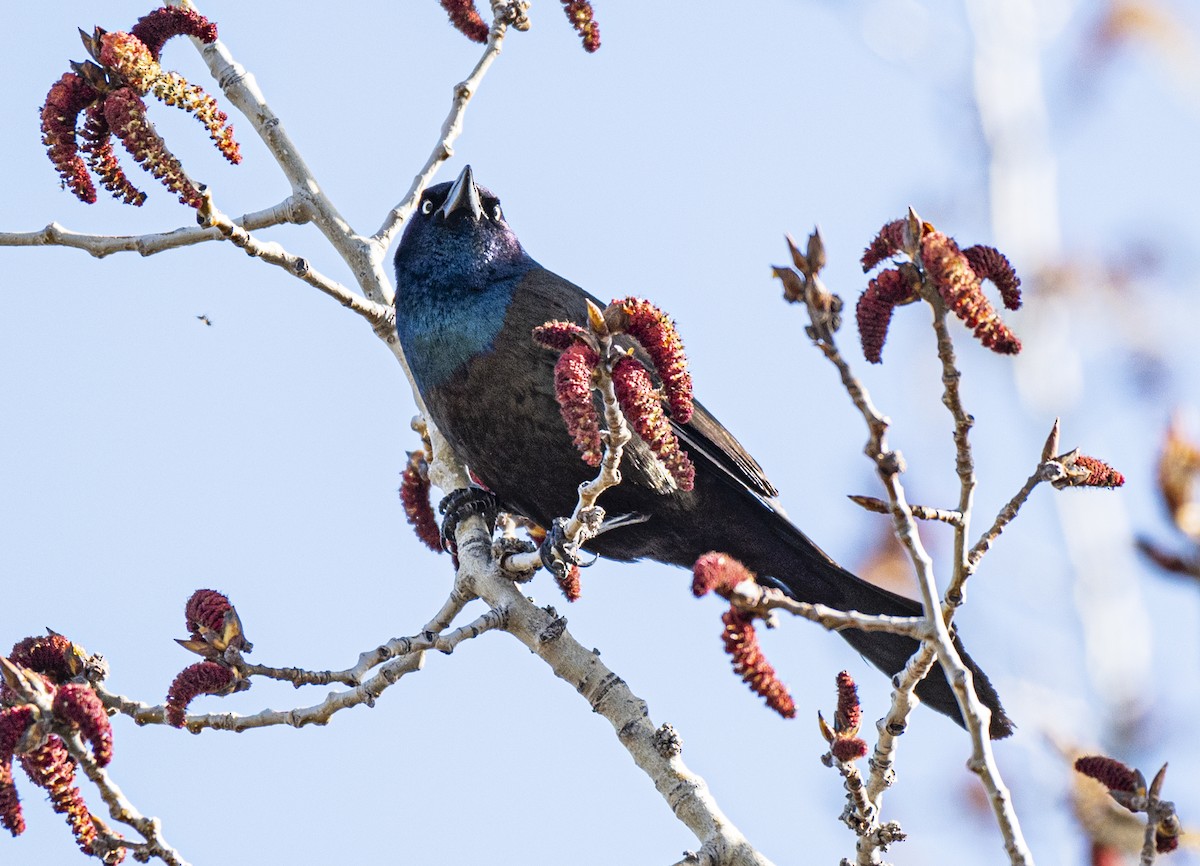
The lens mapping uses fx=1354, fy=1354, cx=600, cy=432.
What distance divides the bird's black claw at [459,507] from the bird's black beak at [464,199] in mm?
1105

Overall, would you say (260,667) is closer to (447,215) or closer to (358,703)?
(358,703)

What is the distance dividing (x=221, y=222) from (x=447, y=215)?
1573 millimetres

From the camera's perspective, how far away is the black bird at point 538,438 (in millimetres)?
4328

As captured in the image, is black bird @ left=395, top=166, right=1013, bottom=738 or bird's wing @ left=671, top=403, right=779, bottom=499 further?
bird's wing @ left=671, top=403, right=779, bottom=499

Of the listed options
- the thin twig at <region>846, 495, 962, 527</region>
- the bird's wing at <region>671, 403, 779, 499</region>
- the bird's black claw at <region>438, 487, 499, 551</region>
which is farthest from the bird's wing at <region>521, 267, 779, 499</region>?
the thin twig at <region>846, 495, 962, 527</region>

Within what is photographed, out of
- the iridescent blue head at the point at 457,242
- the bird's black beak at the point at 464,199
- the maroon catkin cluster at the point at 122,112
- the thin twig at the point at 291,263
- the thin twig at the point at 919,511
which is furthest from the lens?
the bird's black beak at the point at 464,199

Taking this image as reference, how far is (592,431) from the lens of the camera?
94.3 inches

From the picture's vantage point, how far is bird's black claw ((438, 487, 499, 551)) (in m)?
4.32

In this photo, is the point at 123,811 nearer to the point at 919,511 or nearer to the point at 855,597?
the point at 919,511

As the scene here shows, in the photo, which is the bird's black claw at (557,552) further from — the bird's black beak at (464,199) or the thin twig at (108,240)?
the bird's black beak at (464,199)

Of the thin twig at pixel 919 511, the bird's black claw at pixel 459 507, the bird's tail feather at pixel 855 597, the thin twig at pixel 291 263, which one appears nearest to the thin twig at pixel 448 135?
the thin twig at pixel 291 263

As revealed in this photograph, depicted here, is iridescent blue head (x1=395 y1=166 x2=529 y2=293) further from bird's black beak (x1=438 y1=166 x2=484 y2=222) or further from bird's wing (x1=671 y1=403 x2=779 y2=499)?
bird's wing (x1=671 y1=403 x2=779 y2=499)

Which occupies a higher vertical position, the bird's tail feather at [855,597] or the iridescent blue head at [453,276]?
the iridescent blue head at [453,276]

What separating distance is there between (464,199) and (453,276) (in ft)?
1.20
